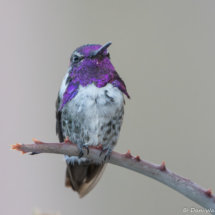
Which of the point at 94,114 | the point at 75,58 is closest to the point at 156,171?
the point at 94,114

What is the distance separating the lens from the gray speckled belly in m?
0.93

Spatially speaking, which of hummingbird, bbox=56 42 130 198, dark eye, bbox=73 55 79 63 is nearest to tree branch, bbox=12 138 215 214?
hummingbird, bbox=56 42 130 198

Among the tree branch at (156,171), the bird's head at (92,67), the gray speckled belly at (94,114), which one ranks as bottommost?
the tree branch at (156,171)

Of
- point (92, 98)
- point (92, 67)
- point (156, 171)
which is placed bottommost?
point (156, 171)

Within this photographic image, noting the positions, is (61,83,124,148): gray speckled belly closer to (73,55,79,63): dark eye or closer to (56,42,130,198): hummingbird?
(56,42,130,198): hummingbird

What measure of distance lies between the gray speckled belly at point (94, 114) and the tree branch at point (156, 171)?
1.21ft

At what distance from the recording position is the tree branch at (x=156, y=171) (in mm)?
466

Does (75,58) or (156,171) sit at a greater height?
(75,58)

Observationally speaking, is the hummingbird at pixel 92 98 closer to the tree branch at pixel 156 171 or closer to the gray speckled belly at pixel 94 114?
the gray speckled belly at pixel 94 114

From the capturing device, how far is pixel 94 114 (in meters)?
0.95

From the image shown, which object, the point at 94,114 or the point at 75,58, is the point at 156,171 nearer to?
the point at 94,114

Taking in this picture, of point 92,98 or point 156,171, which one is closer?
point 156,171

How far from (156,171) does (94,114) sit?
1.53 ft

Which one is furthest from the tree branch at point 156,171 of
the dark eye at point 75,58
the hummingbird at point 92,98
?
the dark eye at point 75,58
